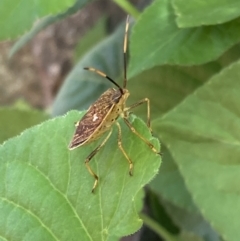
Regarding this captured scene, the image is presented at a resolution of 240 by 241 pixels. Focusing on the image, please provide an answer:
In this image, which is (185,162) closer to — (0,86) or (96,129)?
(96,129)

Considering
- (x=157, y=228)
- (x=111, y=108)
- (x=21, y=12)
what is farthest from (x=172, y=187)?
(x=21, y=12)

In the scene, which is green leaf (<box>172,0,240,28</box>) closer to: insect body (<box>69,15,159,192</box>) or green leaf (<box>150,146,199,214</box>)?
insect body (<box>69,15,159,192</box>)

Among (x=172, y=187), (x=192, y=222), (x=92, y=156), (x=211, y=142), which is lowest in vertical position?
(x=192, y=222)

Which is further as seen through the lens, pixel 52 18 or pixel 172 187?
pixel 52 18

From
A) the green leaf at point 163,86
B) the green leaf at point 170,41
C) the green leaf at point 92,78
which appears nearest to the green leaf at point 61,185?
the green leaf at point 170,41

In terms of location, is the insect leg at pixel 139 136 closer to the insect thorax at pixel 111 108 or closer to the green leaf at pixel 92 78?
the insect thorax at pixel 111 108

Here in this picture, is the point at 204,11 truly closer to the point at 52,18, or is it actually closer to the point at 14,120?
the point at 52,18
